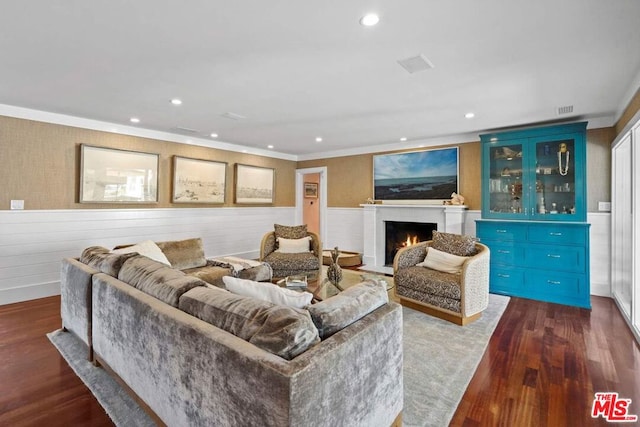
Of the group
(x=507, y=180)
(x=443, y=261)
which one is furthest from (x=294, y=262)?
Answer: (x=507, y=180)

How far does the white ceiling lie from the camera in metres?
1.82

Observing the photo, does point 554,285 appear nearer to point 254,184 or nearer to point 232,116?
point 232,116

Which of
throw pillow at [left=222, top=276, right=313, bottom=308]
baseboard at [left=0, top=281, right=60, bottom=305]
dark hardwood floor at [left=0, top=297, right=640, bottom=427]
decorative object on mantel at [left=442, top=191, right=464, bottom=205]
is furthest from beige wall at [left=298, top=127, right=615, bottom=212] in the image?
baseboard at [left=0, top=281, right=60, bottom=305]

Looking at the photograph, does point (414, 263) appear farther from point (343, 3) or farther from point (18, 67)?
point (18, 67)

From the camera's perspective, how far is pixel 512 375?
7.54ft

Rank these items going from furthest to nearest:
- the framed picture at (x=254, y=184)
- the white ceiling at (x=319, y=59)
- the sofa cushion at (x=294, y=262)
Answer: the framed picture at (x=254, y=184), the sofa cushion at (x=294, y=262), the white ceiling at (x=319, y=59)

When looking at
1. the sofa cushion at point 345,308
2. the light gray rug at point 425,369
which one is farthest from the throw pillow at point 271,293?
the light gray rug at point 425,369

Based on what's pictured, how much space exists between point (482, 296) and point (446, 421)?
1.88 meters

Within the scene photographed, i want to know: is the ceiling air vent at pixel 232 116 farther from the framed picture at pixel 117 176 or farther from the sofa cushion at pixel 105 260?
the sofa cushion at pixel 105 260

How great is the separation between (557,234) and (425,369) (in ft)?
9.30

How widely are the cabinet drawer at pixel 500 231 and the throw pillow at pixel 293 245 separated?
98.6 inches

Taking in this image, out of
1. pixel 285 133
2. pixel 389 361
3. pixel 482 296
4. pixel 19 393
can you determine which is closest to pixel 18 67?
pixel 19 393

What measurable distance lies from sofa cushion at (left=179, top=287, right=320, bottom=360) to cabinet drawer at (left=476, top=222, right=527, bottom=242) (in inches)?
151

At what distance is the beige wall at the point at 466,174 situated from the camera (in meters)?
4.07
